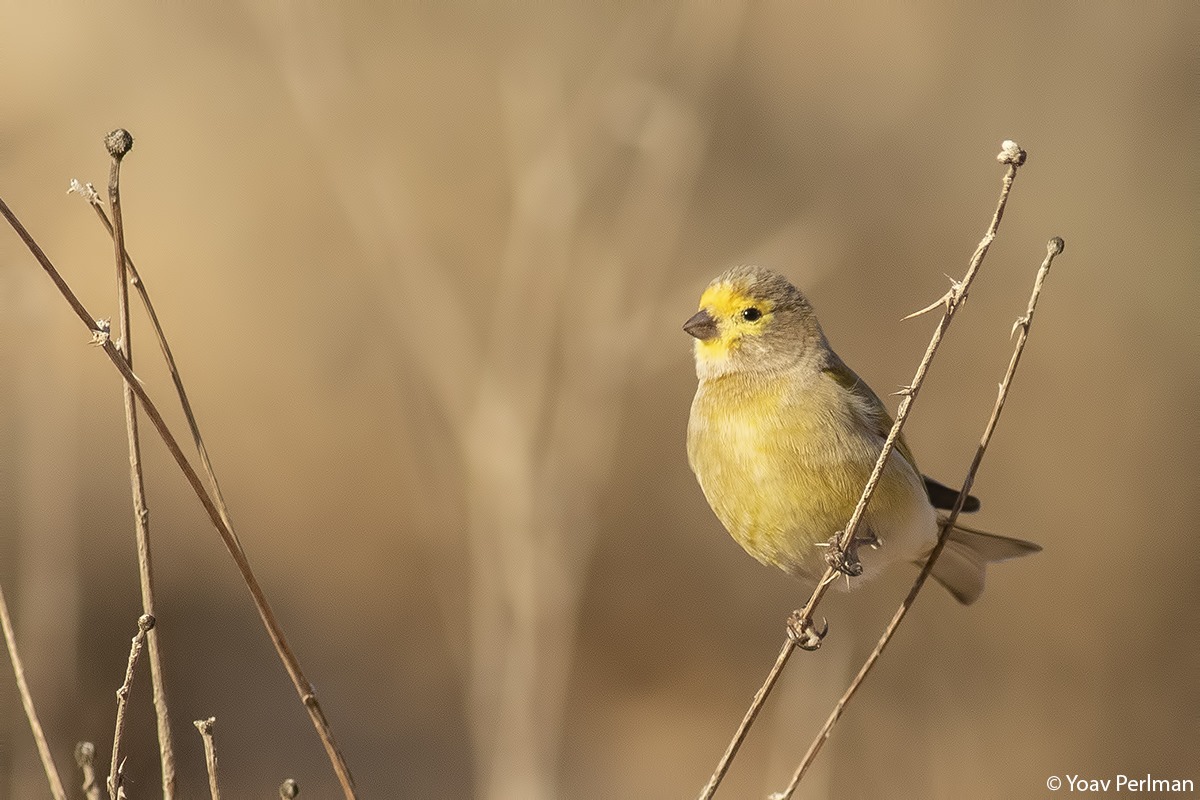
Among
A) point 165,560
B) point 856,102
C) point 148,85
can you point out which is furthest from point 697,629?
point 148,85

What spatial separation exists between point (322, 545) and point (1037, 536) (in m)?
4.76

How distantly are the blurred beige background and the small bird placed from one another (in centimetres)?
205

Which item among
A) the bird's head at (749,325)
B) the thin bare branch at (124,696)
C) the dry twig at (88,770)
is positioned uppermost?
the bird's head at (749,325)

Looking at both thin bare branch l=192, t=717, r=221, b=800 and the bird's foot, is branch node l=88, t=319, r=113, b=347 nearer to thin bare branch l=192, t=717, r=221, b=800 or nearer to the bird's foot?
thin bare branch l=192, t=717, r=221, b=800

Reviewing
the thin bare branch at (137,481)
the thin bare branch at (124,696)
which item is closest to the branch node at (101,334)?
the thin bare branch at (137,481)

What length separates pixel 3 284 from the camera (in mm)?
4277

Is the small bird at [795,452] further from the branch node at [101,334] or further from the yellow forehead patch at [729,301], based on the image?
the branch node at [101,334]

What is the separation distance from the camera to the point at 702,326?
384 cm

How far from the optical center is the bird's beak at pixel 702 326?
149 inches

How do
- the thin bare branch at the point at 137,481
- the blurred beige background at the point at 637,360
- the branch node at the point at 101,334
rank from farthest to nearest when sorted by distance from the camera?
the blurred beige background at the point at 637,360 < the thin bare branch at the point at 137,481 < the branch node at the point at 101,334

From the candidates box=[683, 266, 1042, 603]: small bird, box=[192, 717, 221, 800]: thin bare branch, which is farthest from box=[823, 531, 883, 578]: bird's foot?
box=[192, 717, 221, 800]: thin bare branch

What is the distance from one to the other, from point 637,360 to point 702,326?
86.7 inches

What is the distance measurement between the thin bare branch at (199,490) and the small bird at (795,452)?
5.64ft

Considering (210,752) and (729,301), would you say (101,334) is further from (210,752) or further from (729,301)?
(729,301)
